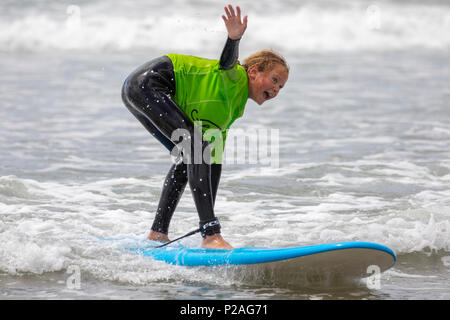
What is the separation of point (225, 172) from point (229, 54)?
139 inches

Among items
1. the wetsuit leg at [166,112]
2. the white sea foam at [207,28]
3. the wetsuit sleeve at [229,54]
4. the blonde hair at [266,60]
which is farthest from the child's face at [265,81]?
the white sea foam at [207,28]

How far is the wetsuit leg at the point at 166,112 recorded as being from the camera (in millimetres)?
4172

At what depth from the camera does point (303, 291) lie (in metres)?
3.96

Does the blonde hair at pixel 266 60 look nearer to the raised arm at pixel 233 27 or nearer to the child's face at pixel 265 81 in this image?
the child's face at pixel 265 81

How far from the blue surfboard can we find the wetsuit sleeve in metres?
1.07

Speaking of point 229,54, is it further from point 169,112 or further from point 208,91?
point 169,112

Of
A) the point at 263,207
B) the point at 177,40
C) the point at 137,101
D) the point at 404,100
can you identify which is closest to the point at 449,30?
the point at 177,40

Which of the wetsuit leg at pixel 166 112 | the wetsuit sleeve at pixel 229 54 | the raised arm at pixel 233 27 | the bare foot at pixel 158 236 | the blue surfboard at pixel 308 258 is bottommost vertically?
the blue surfboard at pixel 308 258

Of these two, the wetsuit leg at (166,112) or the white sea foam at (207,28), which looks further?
the white sea foam at (207,28)

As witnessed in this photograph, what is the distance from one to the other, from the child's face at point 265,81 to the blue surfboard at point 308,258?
93 centimetres

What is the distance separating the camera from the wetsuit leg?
164 inches

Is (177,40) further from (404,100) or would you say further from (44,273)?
(44,273)

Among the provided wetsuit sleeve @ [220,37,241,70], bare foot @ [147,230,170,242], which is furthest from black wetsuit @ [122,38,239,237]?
bare foot @ [147,230,170,242]

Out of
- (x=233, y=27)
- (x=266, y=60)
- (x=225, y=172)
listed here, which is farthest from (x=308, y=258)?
(x=225, y=172)
